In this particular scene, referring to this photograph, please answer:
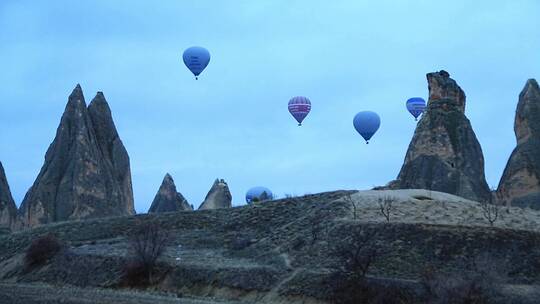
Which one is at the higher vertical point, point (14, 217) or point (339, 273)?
point (14, 217)

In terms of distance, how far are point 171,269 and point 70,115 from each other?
75.8 ft

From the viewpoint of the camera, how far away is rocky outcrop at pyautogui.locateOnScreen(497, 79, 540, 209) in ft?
162

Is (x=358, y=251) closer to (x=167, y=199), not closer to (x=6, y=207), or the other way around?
(x=6, y=207)

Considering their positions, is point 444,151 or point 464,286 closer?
point 464,286

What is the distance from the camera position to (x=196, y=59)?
64.2m

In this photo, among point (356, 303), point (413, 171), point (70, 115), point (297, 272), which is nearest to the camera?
point (356, 303)

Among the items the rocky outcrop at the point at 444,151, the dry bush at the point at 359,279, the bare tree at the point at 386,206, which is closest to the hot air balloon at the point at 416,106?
the rocky outcrop at the point at 444,151

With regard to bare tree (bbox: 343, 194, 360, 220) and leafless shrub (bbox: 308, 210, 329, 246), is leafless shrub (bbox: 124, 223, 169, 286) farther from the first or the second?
bare tree (bbox: 343, 194, 360, 220)

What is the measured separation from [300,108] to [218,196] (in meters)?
14.1

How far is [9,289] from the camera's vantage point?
120ft

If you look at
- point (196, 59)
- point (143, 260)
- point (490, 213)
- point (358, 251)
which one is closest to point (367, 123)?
point (196, 59)

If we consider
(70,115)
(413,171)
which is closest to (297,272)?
(413,171)

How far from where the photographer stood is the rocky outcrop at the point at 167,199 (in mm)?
73875

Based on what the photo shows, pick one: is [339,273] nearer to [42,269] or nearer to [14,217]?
[42,269]
